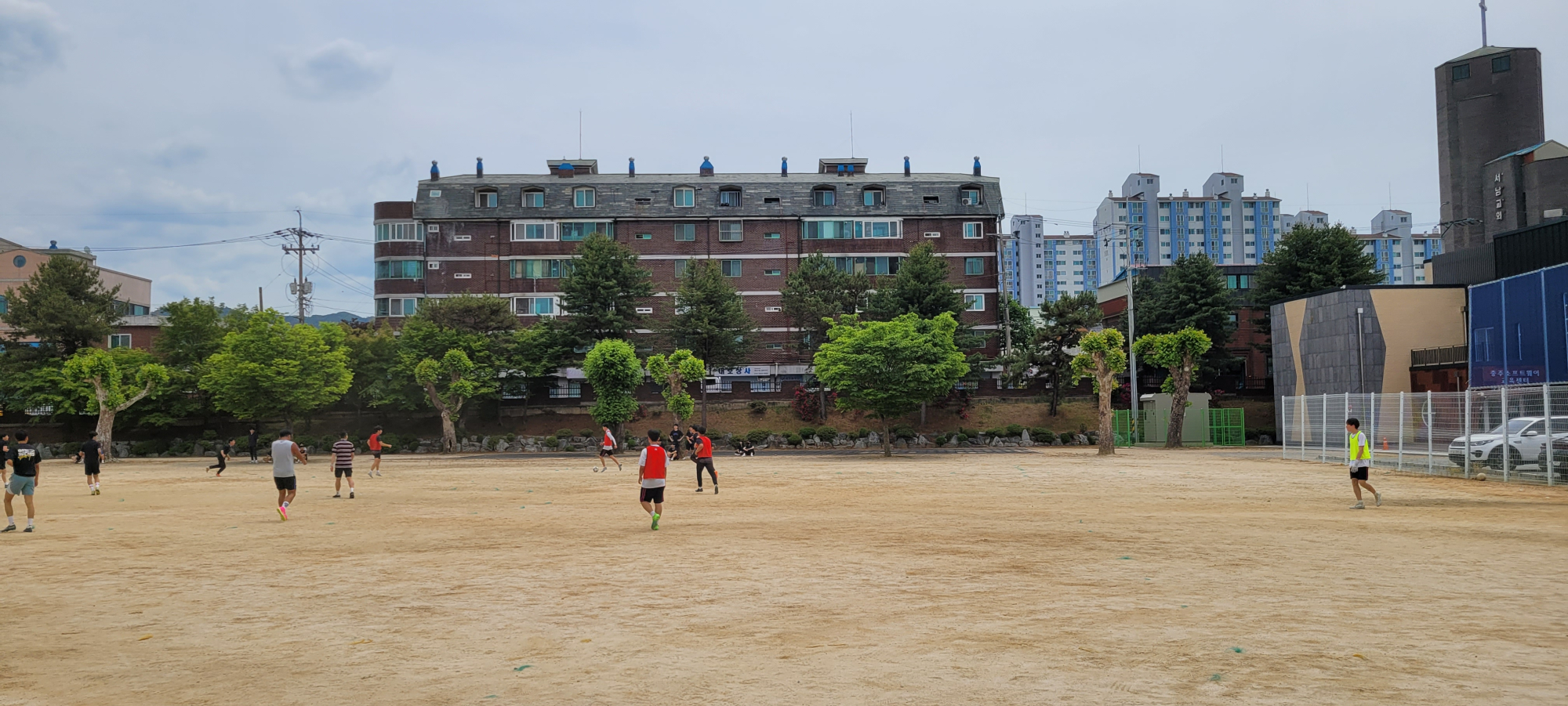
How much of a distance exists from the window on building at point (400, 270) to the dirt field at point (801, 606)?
49400 mm

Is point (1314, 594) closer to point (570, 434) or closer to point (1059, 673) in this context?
point (1059, 673)

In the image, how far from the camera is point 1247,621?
8.63 meters

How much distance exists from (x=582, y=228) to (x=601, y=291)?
36.0 feet

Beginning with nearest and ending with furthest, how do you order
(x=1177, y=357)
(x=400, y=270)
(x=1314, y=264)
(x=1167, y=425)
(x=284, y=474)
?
(x=284, y=474), (x=1177, y=357), (x=1167, y=425), (x=1314, y=264), (x=400, y=270)

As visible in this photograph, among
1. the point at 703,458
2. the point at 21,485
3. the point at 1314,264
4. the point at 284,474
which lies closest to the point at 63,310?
the point at 21,485

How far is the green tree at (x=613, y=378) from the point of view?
49250mm

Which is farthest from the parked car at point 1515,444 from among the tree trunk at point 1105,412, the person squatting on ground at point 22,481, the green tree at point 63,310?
the green tree at point 63,310

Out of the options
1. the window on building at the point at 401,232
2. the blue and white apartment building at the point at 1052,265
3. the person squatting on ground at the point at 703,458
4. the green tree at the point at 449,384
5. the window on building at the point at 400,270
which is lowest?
the person squatting on ground at the point at 703,458

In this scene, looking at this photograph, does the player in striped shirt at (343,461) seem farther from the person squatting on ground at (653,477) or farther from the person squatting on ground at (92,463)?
the person squatting on ground at (653,477)

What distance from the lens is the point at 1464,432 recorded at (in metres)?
27.1

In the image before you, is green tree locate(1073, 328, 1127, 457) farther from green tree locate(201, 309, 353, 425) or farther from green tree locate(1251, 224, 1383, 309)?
green tree locate(201, 309, 353, 425)

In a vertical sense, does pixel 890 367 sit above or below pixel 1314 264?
below

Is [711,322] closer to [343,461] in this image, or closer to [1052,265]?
[343,461]

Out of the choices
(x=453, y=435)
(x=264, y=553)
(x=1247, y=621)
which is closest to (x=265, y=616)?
(x=264, y=553)
